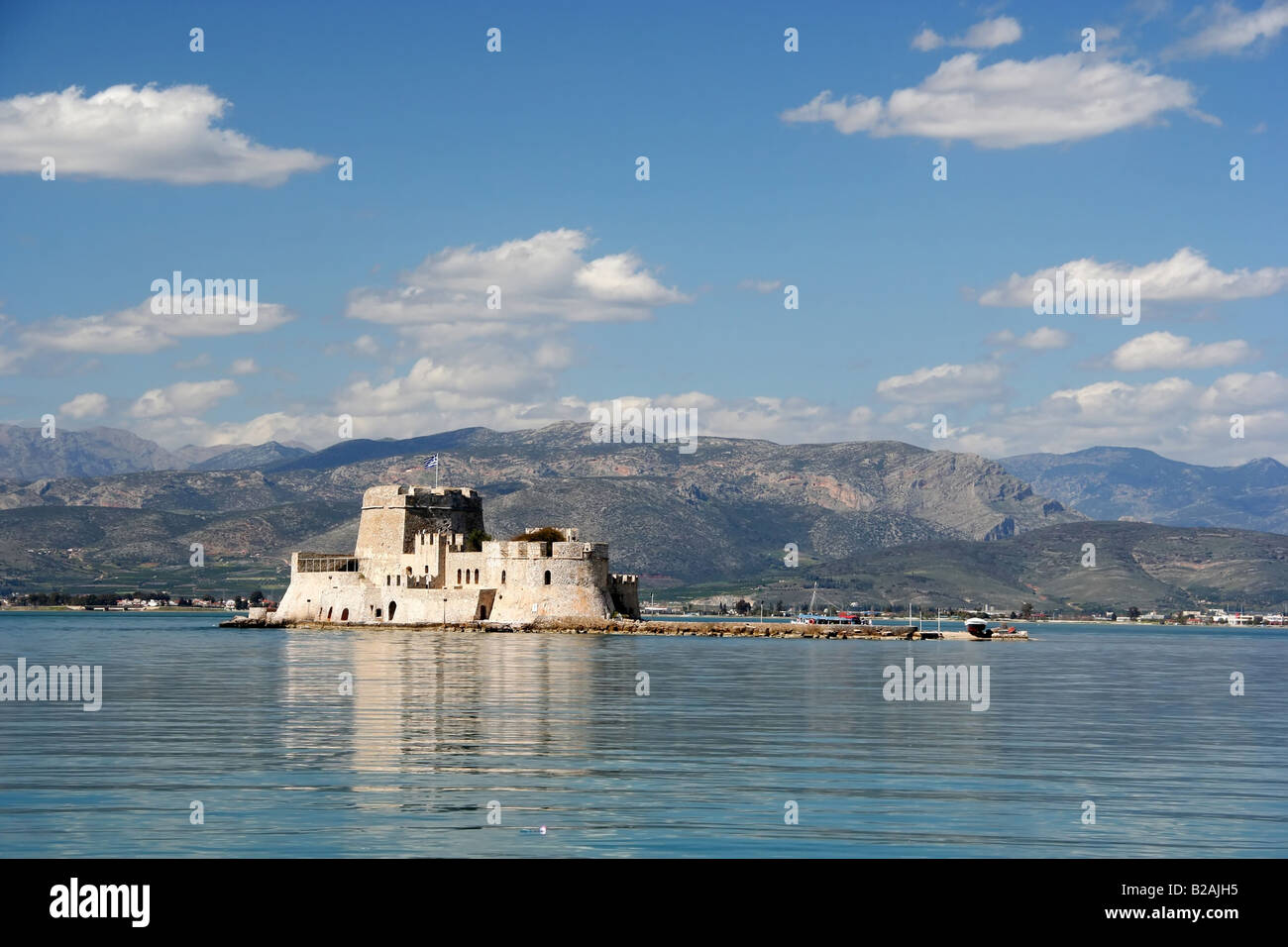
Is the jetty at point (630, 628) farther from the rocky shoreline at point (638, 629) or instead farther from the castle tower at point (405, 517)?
the castle tower at point (405, 517)

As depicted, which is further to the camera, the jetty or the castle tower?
the castle tower

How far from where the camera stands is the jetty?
291 ft

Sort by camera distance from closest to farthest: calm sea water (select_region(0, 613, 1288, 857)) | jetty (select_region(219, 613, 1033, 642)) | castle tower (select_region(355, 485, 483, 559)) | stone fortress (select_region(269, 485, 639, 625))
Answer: calm sea water (select_region(0, 613, 1288, 857))
jetty (select_region(219, 613, 1033, 642))
stone fortress (select_region(269, 485, 639, 625))
castle tower (select_region(355, 485, 483, 559))

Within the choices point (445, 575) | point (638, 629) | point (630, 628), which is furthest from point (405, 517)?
point (638, 629)

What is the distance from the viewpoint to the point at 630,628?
9256 centimetres

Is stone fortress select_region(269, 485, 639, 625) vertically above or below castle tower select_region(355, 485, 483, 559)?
below

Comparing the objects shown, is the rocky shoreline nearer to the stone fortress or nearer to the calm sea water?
the stone fortress

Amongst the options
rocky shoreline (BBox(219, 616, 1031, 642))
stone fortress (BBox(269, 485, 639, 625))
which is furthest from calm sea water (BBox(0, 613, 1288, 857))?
stone fortress (BBox(269, 485, 639, 625))

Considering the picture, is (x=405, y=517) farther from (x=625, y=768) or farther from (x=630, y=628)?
(x=625, y=768)

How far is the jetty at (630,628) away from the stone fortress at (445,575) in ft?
1.46

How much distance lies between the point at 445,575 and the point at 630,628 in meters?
12.9

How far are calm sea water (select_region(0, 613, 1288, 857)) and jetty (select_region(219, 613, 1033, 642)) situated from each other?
3626cm
